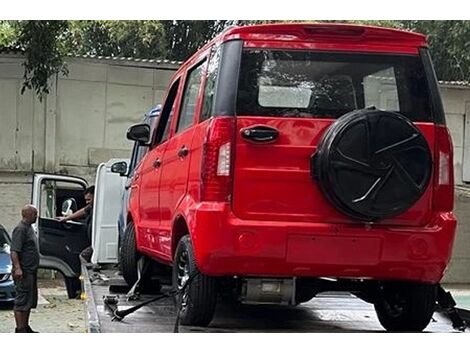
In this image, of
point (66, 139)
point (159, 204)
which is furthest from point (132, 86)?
point (159, 204)

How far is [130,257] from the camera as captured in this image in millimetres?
6086

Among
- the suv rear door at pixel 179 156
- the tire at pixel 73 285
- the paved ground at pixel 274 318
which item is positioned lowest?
the tire at pixel 73 285

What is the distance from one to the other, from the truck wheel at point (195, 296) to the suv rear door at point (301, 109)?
42 cm

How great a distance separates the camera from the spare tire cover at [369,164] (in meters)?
3.57

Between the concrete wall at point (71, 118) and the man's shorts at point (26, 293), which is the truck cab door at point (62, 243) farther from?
the concrete wall at point (71, 118)

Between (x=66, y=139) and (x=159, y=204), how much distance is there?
11.1 meters

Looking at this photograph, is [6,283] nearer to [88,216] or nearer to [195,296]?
[88,216]

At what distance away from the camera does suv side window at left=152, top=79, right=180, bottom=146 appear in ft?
16.9

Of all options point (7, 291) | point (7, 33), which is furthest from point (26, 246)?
point (7, 33)

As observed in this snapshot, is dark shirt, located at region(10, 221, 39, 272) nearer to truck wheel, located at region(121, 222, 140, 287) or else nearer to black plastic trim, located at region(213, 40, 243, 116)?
truck wheel, located at region(121, 222, 140, 287)

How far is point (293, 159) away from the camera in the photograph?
3.68 meters

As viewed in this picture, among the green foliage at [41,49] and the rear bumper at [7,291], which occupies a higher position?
the green foliage at [41,49]

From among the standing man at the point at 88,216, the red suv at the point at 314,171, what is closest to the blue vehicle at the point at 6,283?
the standing man at the point at 88,216
